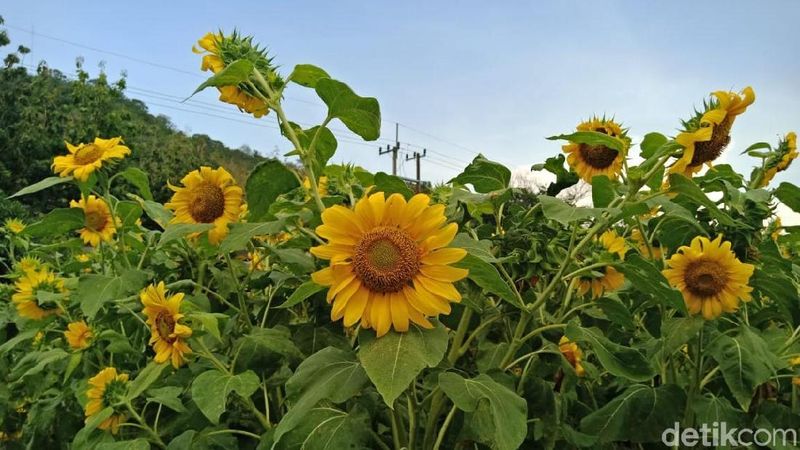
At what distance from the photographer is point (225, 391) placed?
102cm

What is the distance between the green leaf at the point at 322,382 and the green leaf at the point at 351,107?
1.12ft

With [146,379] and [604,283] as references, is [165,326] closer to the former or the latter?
[146,379]

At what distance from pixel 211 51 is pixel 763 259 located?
0.99 m

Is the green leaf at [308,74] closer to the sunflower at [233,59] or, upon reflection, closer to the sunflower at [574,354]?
the sunflower at [233,59]

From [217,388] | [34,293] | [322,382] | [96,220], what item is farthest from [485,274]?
[34,293]

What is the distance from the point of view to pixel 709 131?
0.97 meters

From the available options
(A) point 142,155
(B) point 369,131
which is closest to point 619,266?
(B) point 369,131

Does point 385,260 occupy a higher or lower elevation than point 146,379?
higher

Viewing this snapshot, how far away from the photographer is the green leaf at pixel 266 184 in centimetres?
106

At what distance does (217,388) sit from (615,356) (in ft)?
1.98

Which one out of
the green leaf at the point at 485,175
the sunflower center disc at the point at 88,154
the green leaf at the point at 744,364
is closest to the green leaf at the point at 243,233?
the green leaf at the point at 485,175

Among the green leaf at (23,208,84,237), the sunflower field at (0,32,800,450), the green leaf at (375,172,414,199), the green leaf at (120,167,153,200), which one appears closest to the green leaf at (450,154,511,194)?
the sunflower field at (0,32,800,450)

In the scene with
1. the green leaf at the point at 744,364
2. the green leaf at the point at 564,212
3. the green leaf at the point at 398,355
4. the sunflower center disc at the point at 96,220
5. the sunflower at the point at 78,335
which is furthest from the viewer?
the sunflower center disc at the point at 96,220

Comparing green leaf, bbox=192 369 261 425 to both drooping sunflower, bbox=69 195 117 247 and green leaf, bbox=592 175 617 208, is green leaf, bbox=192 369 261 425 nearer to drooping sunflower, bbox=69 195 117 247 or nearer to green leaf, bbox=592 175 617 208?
green leaf, bbox=592 175 617 208
